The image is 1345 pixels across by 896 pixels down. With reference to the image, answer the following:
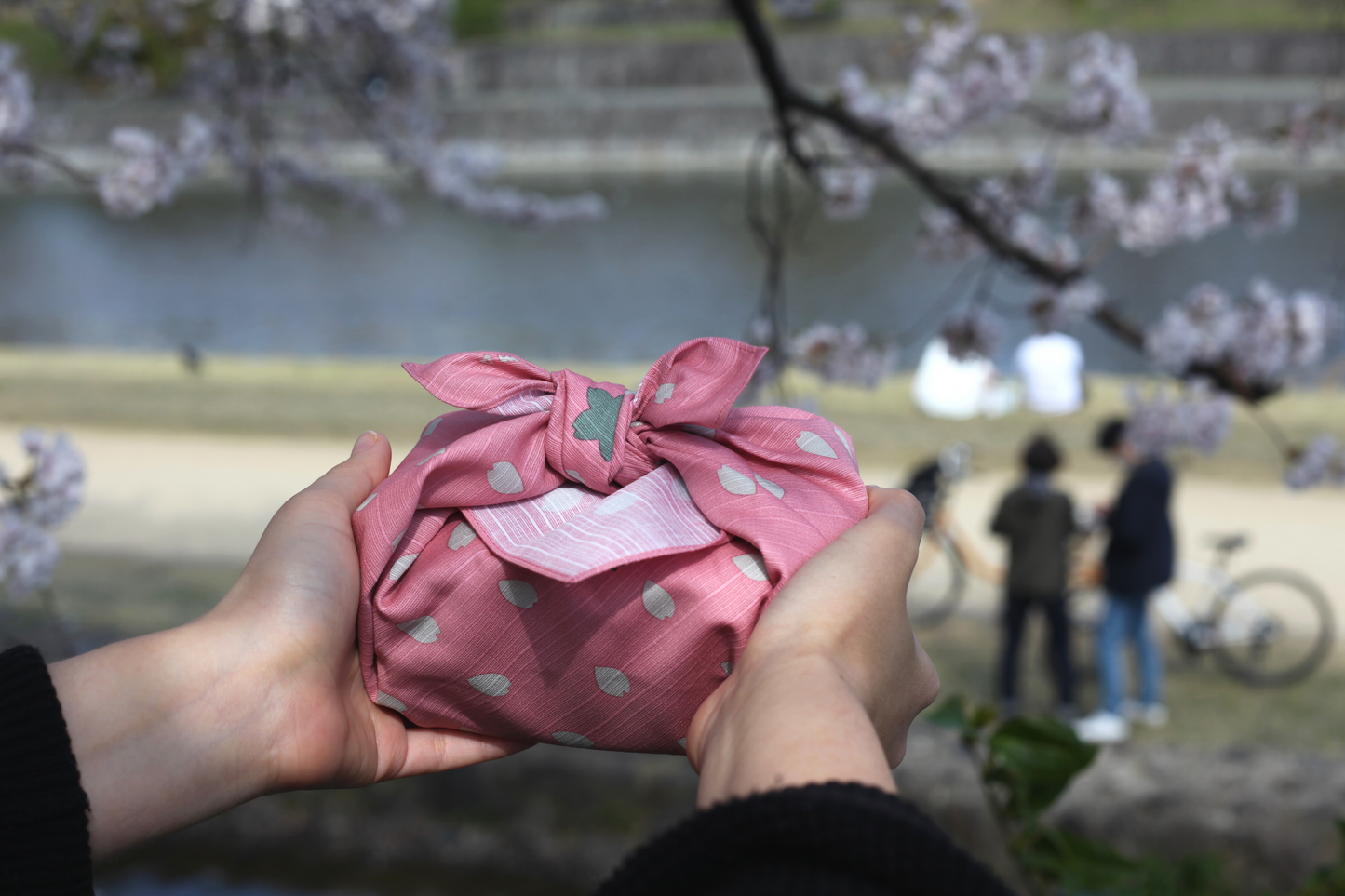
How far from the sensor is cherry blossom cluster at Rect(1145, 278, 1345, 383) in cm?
319

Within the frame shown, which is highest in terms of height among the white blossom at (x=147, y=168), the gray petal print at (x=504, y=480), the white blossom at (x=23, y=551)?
the white blossom at (x=147, y=168)

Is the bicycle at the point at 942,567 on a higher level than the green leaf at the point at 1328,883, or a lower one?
lower

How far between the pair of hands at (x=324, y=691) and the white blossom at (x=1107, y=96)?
9.51 feet

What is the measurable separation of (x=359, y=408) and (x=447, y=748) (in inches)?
294

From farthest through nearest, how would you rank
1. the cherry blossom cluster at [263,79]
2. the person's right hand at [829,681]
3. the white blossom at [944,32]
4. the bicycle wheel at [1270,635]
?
the bicycle wheel at [1270,635]
the cherry blossom cluster at [263,79]
the white blossom at [944,32]
the person's right hand at [829,681]

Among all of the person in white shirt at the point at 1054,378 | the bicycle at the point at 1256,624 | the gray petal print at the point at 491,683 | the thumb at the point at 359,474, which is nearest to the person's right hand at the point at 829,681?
the gray petal print at the point at 491,683

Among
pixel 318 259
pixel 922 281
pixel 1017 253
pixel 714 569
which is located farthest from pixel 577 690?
pixel 318 259

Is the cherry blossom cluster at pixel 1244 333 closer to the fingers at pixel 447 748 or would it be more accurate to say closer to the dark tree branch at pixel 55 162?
the fingers at pixel 447 748

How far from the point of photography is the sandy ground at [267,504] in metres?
6.18

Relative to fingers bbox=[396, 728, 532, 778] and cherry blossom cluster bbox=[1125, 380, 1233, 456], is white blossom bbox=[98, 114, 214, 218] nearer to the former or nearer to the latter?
fingers bbox=[396, 728, 532, 778]

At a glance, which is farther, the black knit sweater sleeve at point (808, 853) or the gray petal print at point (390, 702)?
the gray petal print at point (390, 702)

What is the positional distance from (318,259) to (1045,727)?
20017 mm

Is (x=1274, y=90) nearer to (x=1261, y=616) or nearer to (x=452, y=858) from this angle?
(x=1261, y=616)

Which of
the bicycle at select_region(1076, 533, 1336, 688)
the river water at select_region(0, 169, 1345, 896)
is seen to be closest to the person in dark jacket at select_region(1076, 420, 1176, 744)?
the bicycle at select_region(1076, 533, 1336, 688)
